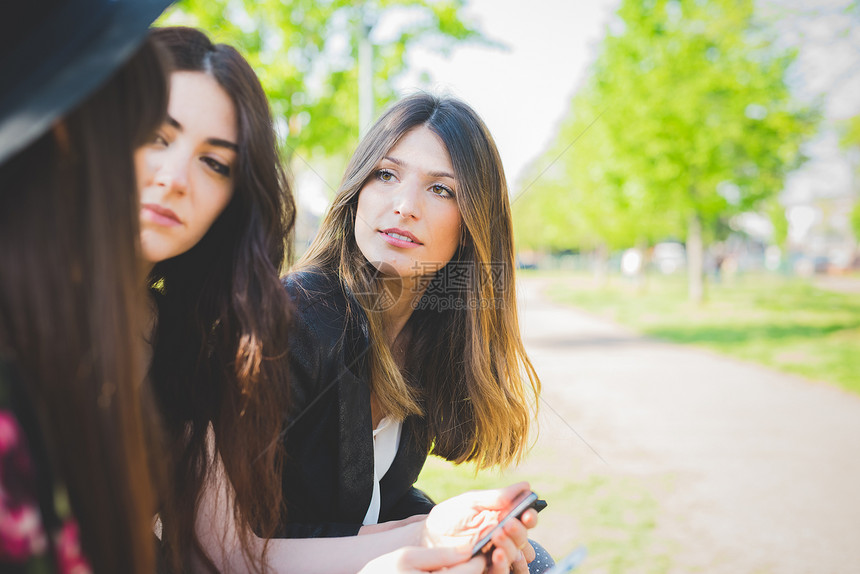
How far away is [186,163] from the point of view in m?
1.45

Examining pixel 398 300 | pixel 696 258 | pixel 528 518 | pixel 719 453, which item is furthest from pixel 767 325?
pixel 528 518

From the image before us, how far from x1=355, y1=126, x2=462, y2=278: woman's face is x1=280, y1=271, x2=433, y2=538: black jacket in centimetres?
30

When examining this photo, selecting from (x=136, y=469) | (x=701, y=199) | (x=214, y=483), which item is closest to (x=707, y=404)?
(x=214, y=483)

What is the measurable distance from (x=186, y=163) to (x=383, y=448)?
1.21m

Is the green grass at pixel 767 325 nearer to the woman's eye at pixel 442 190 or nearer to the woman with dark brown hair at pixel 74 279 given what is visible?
the woman's eye at pixel 442 190

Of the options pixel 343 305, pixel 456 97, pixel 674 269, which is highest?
pixel 456 97

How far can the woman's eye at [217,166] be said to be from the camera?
1.52m

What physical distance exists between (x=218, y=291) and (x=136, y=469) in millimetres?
764

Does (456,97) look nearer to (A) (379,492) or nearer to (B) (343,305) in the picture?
(B) (343,305)

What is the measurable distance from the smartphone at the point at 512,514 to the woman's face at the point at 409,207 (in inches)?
36.6

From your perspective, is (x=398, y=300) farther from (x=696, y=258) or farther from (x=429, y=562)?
(x=696, y=258)

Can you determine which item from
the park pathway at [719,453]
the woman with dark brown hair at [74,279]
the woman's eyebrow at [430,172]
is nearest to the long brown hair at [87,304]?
the woman with dark brown hair at [74,279]

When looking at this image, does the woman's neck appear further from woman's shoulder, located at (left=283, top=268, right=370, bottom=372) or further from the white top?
the white top

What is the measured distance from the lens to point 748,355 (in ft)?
31.6
